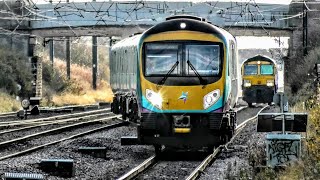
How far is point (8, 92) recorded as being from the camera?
1646 inches

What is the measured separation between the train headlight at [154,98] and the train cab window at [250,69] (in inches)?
915

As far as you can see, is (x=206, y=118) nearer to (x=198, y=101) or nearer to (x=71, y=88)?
(x=198, y=101)

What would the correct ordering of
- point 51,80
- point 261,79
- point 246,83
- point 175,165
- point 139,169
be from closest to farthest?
point 139,169, point 175,165, point 261,79, point 246,83, point 51,80

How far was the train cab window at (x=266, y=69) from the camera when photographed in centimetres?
3841

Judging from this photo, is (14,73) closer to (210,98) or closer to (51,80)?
(51,80)

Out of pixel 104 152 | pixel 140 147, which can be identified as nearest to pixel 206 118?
pixel 104 152

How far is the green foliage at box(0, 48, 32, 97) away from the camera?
42531 mm

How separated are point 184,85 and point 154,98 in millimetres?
642

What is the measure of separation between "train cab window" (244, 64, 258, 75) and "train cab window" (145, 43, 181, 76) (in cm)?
2302

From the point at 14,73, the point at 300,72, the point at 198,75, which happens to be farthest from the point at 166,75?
the point at 14,73

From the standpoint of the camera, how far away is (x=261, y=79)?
38.4 meters

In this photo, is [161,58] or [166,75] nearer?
[166,75]

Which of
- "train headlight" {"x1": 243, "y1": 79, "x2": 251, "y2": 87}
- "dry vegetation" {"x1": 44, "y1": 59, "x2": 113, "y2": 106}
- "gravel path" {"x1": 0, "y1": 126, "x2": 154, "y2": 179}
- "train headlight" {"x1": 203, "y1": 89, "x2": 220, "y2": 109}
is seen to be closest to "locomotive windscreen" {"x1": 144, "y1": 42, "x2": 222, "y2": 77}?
"train headlight" {"x1": 203, "y1": 89, "x2": 220, "y2": 109}

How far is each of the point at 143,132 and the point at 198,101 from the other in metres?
1.25
